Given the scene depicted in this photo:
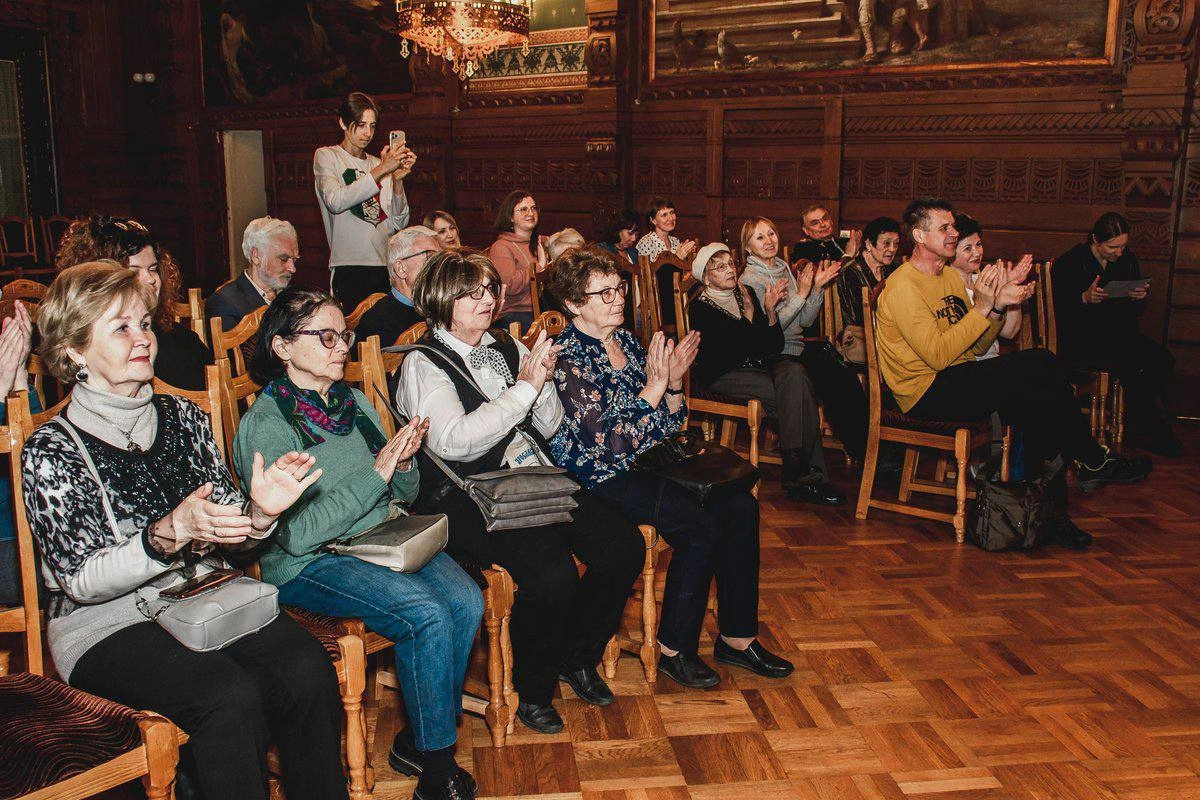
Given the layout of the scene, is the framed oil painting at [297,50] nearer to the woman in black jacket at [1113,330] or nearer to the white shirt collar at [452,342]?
the woman in black jacket at [1113,330]

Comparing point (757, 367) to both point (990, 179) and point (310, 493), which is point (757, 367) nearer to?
point (310, 493)

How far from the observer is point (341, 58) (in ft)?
33.3

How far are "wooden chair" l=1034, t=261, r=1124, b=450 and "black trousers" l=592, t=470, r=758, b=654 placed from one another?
117 inches

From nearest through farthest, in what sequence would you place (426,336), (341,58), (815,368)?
(426,336)
(815,368)
(341,58)

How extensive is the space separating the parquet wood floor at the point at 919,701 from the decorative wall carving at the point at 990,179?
308 cm

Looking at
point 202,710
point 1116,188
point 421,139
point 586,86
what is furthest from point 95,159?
point 202,710

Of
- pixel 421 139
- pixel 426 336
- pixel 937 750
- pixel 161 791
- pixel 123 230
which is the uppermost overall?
pixel 421 139

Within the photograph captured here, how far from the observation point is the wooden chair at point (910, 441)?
4.30 metres

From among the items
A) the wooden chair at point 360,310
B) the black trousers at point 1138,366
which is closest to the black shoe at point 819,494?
the black trousers at point 1138,366

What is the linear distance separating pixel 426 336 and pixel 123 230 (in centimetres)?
102

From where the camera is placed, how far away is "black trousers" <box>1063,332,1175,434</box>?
222 inches

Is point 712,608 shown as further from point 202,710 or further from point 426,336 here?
point 202,710

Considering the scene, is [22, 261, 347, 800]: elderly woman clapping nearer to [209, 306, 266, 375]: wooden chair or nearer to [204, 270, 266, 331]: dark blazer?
A: [209, 306, 266, 375]: wooden chair

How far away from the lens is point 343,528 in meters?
2.41
